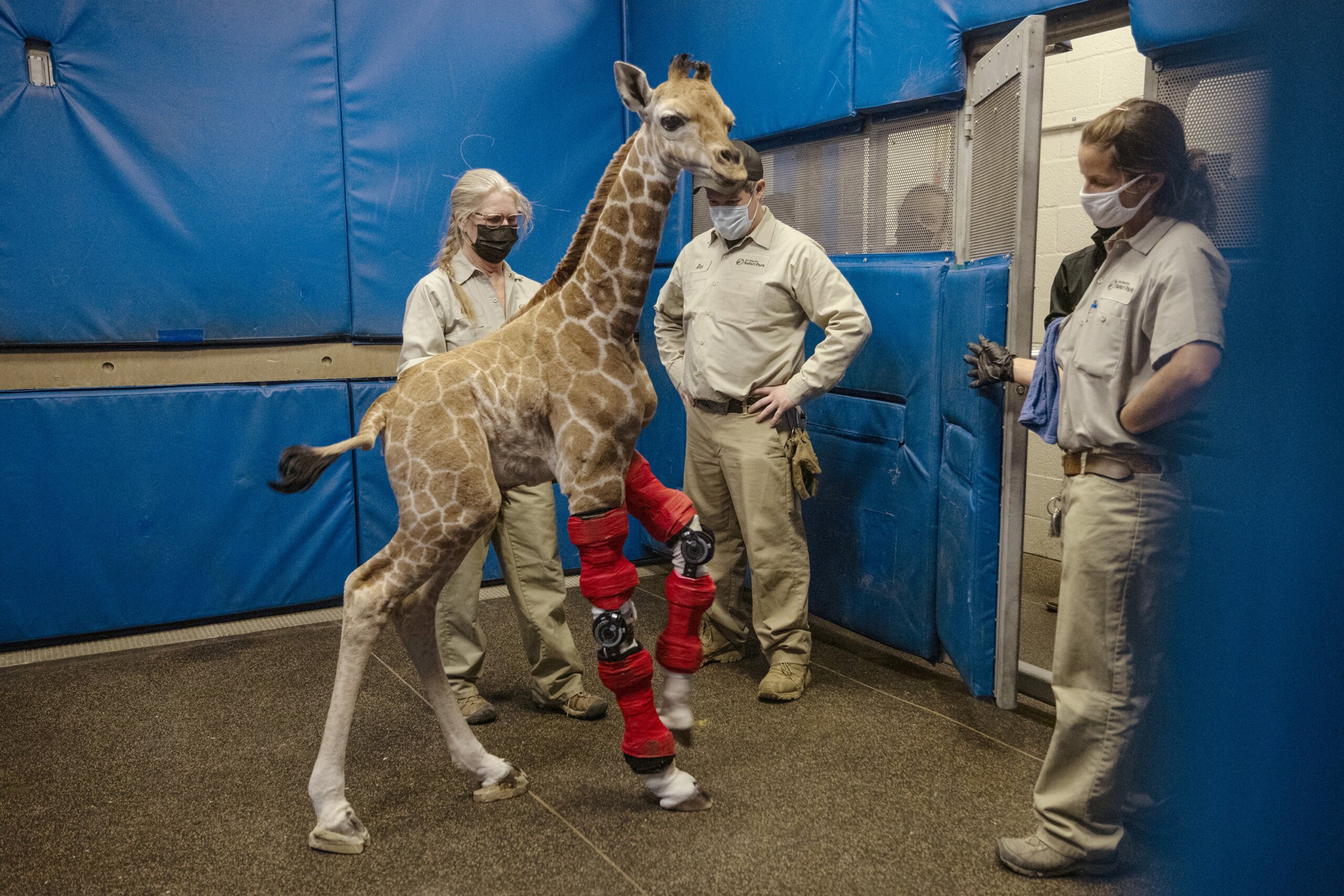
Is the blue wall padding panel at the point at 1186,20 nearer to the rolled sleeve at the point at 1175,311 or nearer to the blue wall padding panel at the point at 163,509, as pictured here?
the rolled sleeve at the point at 1175,311

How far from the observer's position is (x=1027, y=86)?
2.38m

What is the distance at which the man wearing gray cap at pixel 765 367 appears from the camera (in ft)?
9.38

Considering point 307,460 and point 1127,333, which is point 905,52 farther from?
point 307,460

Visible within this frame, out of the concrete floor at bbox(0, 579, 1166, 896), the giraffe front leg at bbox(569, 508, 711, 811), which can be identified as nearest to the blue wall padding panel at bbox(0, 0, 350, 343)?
the concrete floor at bbox(0, 579, 1166, 896)

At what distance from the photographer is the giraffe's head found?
185 cm

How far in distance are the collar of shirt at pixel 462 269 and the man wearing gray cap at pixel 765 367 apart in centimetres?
73

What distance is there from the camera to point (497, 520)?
9.21 ft

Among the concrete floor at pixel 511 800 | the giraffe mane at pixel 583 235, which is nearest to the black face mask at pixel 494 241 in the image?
the giraffe mane at pixel 583 235

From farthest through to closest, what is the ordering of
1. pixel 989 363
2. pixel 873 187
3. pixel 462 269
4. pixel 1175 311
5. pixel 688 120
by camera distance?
pixel 873 187 → pixel 462 269 → pixel 989 363 → pixel 688 120 → pixel 1175 311

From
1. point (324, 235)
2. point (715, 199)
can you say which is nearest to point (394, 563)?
point (715, 199)

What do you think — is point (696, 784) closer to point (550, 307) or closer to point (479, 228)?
point (550, 307)

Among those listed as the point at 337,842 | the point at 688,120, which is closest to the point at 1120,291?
the point at 688,120

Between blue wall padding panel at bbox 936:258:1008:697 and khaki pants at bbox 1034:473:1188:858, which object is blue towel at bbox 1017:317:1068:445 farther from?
blue wall padding panel at bbox 936:258:1008:697

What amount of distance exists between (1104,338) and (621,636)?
1157mm
